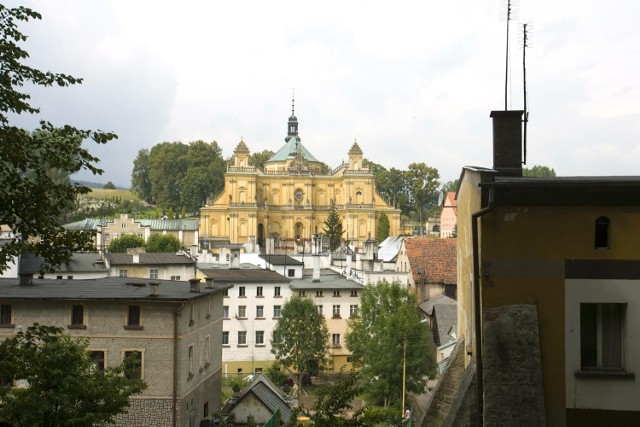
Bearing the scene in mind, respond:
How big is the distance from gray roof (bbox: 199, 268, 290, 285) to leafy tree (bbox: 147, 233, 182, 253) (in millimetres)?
32290

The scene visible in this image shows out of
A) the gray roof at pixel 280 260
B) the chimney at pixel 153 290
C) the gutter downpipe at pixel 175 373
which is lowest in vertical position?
the gutter downpipe at pixel 175 373

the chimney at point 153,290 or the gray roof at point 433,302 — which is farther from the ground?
the chimney at point 153,290

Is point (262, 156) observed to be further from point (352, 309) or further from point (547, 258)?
point (547, 258)

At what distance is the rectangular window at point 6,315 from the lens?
2725cm

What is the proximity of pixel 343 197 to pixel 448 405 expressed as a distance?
359ft

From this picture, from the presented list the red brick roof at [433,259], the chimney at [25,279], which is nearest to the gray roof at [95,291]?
the chimney at [25,279]

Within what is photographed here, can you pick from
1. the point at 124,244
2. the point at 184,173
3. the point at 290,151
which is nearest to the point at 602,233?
the point at 124,244

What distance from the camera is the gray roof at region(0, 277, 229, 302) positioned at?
88.5 feet

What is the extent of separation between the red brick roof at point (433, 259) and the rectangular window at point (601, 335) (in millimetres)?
39439

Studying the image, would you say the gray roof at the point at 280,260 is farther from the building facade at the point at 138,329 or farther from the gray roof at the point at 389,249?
the building facade at the point at 138,329

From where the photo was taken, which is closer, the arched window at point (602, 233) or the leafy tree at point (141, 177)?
the arched window at point (602, 233)

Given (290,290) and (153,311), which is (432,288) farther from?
(153,311)

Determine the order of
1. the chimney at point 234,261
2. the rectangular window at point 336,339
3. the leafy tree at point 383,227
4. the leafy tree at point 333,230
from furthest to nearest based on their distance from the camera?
1. the leafy tree at point 383,227
2. the leafy tree at point 333,230
3. the chimney at point 234,261
4. the rectangular window at point 336,339

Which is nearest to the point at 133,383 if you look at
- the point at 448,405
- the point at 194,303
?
the point at 448,405
